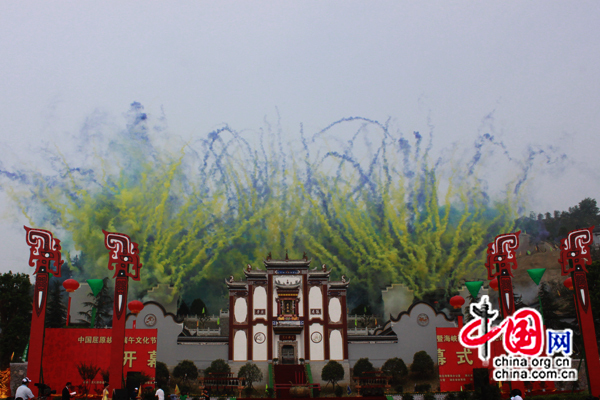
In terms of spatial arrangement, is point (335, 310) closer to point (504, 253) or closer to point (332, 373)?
point (332, 373)

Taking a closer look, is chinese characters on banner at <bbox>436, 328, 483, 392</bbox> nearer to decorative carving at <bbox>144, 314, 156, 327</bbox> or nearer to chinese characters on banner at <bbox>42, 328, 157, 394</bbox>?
chinese characters on banner at <bbox>42, 328, 157, 394</bbox>

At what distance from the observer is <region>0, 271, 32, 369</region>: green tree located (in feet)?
100

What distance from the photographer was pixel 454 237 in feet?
169

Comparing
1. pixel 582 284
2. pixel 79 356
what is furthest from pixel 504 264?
pixel 79 356

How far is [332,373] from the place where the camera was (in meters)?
26.9

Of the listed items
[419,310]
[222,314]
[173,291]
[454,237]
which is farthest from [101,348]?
[454,237]

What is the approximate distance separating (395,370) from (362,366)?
1.82m

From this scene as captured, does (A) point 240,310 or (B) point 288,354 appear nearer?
(B) point 288,354

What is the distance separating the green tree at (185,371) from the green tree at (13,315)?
10.9m

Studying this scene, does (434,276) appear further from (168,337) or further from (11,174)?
(11,174)

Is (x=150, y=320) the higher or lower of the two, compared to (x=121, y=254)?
lower

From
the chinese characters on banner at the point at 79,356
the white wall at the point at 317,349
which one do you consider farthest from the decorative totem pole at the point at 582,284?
the chinese characters on banner at the point at 79,356

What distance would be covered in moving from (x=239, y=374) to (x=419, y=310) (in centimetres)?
1100

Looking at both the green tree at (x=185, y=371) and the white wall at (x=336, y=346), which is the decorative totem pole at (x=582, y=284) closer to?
the white wall at (x=336, y=346)
